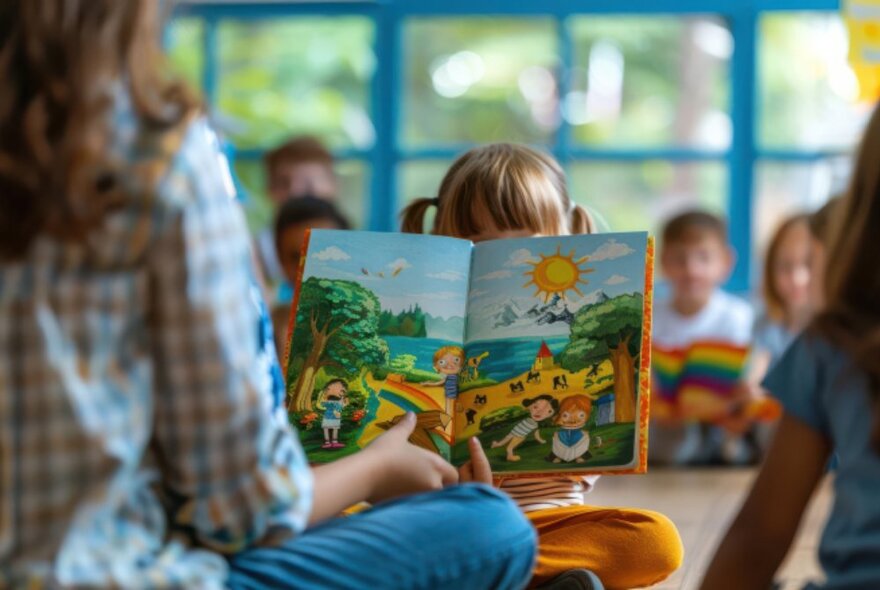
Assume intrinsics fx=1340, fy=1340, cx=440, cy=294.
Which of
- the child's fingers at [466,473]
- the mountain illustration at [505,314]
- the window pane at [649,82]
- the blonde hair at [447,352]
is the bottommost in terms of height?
the child's fingers at [466,473]

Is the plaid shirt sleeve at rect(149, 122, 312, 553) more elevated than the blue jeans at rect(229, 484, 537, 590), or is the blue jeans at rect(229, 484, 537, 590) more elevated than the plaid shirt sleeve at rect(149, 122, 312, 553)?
the plaid shirt sleeve at rect(149, 122, 312, 553)

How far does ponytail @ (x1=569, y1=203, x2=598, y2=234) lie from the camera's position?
1930 mm

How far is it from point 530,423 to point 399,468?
327mm

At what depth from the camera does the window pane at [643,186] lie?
4.28 metres

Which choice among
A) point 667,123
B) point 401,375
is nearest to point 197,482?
point 401,375

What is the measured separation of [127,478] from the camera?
1048mm

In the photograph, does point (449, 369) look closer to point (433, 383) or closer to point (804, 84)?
point (433, 383)

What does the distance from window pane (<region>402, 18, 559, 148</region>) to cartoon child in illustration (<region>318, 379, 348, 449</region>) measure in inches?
108

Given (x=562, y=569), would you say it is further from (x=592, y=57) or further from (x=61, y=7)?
(x=592, y=57)

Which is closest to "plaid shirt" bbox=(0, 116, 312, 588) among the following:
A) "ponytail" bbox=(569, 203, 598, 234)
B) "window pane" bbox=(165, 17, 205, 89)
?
"ponytail" bbox=(569, 203, 598, 234)

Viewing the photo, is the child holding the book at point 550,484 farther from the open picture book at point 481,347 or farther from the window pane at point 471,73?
the window pane at point 471,73

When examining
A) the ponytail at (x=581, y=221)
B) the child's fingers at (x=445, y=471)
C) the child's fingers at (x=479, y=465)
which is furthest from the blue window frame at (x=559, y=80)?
the child's fingers at (x=445, y=471)

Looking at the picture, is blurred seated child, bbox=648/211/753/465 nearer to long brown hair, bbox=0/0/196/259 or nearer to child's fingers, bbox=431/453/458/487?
child's fingers, bbox=431/453/458/487

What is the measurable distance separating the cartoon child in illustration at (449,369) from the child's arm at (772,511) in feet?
1.54
